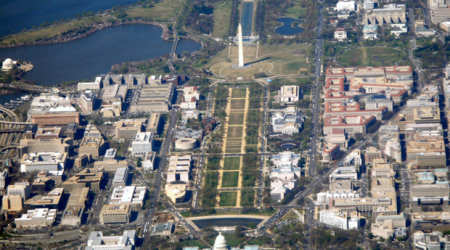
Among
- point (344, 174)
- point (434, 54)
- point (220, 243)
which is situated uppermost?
point (434, 54)

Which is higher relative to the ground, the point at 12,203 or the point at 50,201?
the point at 50,201

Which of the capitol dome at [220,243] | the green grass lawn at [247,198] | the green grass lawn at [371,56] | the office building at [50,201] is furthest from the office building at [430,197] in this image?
the green grass lawn at [371,56]

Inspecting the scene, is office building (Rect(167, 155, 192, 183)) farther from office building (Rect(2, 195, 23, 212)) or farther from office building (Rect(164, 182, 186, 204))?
office building (Rect(2, 195, 23, 212))

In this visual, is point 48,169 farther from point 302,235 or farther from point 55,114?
point 302,235

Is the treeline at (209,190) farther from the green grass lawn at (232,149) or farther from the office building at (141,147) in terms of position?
the office building at (141,147)

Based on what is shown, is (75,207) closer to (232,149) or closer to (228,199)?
(228,199)

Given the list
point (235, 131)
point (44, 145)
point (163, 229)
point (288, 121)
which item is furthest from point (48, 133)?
point (163, 229)

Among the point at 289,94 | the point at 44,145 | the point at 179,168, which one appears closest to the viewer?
the point at 179,168

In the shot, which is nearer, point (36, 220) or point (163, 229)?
point (163, 229)
